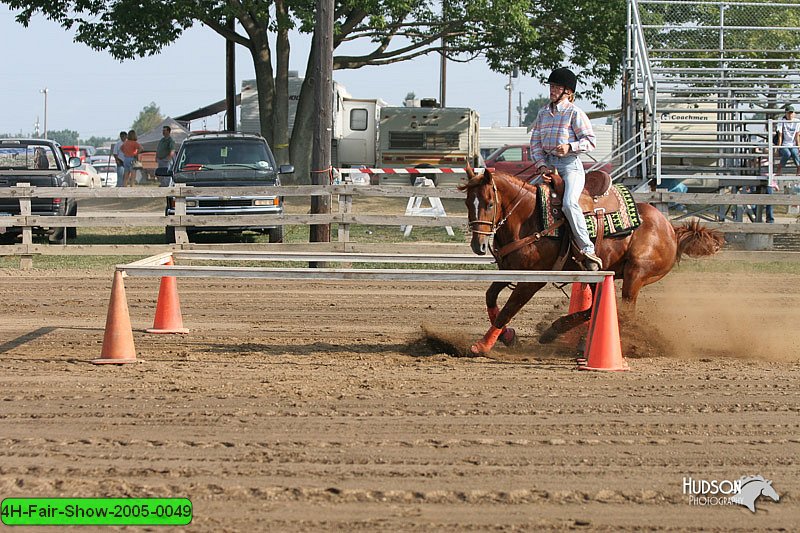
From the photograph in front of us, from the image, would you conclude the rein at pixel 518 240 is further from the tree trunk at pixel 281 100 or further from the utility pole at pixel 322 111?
the tree trunk at pixel 281 100

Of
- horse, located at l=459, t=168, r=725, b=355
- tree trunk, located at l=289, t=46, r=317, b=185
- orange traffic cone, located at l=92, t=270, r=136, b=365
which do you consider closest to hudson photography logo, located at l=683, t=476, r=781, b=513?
horse, located at l=459, t=168, r=725, b=355

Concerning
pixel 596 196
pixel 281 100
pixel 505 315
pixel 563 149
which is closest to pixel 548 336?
pixel 505 315

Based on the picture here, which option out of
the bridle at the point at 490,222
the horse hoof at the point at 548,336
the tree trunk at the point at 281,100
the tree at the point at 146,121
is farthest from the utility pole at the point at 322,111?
the tree at the point at 146,121

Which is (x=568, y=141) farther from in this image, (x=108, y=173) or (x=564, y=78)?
A: (x=108, y=173)

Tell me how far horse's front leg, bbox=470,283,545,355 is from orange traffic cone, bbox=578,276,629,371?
27.4 inches

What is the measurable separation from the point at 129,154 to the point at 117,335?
2467cm

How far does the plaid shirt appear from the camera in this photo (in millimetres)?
9000

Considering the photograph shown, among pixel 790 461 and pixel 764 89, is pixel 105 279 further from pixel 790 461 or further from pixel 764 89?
pixel 764 89

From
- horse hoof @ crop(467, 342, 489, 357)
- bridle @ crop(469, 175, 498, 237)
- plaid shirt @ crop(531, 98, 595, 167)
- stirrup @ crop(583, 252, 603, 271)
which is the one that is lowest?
horse hoof @ crop(467, 342, 489, 357)

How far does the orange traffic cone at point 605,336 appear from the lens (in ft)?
27.9

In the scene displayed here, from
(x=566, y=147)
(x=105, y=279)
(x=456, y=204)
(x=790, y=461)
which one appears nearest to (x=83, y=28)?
(x=456, y=204)

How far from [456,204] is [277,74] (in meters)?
6.65

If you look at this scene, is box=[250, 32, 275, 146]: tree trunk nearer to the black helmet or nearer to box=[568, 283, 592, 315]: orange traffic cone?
box=[568, 283, 592, 315]: orange traffic cone

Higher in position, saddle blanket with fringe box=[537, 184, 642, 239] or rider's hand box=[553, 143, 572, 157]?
rider's hand box=[553, 143, 572, 157]
